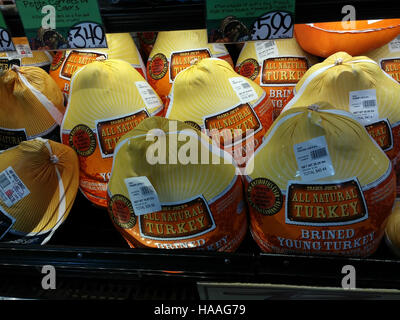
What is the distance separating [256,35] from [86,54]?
75 cm

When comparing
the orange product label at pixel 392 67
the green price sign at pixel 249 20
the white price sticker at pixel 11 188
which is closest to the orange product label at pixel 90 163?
the white price sticker at pixel 11 188

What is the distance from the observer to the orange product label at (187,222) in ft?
2.71

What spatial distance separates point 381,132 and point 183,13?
0.60 m

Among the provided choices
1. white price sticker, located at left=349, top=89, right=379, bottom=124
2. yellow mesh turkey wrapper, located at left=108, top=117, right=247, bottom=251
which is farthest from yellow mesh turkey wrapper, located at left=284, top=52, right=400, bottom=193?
yellow mesh turkey wrapper, located at left=108, top=117, right=247, bottom=251

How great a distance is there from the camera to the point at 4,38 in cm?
82

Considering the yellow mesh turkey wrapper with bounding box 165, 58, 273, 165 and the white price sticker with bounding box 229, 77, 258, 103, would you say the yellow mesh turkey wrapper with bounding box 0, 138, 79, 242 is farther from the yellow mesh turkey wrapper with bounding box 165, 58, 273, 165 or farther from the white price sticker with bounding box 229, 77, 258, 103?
the white price sticker with bounding box 229, 77, 258, 103

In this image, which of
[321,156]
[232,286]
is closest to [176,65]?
[321,156]

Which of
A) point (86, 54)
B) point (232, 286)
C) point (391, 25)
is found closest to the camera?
point (232, 286)

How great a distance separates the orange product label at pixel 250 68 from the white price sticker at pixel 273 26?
0.50 m

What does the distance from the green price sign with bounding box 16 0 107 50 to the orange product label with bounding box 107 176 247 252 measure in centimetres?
37

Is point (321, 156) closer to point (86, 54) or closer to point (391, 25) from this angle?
point (391, 25)

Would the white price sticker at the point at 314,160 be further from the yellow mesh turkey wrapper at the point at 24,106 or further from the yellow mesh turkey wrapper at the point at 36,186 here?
the yellow mesh turkey wrapper at the point at 24,106

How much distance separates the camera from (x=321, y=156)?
79 centimetres

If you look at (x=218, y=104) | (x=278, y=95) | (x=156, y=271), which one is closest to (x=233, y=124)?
(x=218, y=104)
